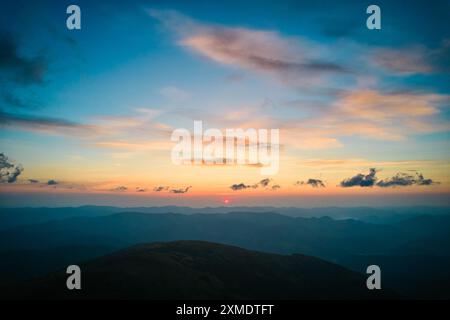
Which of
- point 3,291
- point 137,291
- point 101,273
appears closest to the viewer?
point 3,291
